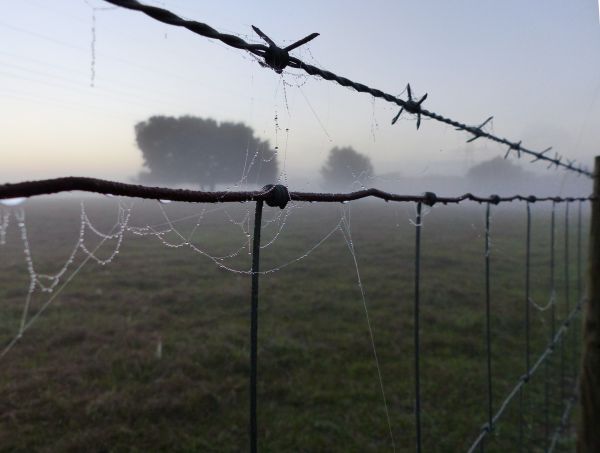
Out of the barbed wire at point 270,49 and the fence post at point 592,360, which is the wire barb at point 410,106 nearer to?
the barbed wire at point 270,49

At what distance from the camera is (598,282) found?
2266 millimetres

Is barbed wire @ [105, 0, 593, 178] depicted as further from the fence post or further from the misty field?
the fence post

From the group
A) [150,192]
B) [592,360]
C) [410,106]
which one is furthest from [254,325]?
[592,360]

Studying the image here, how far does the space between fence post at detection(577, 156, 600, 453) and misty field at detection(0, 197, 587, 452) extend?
111 cm

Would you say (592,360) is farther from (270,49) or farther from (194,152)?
(194,152)

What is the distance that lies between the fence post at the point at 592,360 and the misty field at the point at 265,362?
1106 mm

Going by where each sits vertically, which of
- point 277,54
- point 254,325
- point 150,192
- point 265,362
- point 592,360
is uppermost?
point 277,54

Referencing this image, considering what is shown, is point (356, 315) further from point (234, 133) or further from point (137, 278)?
point (234, 133)

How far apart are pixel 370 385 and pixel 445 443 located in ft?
4.89

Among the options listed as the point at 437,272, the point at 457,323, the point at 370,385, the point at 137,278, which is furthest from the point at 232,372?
the point at 437,272

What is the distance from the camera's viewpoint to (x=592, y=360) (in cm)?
218

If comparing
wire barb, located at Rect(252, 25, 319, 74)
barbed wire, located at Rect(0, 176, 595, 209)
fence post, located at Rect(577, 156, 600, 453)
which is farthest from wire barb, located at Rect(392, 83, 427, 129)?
fence post, located at Rect(577, 156, 600, 453)

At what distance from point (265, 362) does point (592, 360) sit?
520 cm

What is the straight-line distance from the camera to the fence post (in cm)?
210
